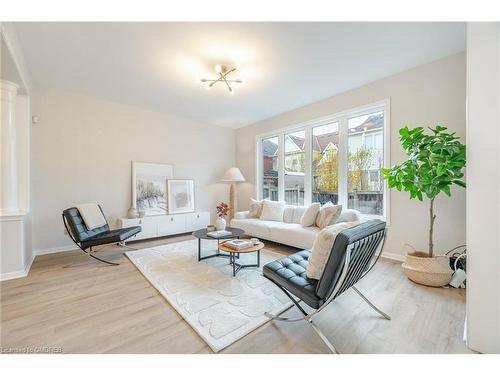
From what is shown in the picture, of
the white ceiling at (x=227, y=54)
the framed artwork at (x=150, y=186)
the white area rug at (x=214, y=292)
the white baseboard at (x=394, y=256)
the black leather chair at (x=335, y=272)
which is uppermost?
the white ceiling at (x=227, y=54)

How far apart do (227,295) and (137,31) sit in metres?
2.91

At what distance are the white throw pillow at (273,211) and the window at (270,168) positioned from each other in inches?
28.1

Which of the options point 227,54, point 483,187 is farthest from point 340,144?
point 483,187

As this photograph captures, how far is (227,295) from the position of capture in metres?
2.18

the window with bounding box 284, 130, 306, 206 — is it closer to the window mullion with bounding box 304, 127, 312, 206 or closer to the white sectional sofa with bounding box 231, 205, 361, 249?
the window mullion with bounding box 304, 127, 312, 206

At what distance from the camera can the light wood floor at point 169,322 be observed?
149 centimetres

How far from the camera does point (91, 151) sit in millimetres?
3990

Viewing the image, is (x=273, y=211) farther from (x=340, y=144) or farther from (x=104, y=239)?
(x=104, y=239)

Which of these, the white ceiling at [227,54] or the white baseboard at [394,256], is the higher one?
the white ceiling at [227,54]

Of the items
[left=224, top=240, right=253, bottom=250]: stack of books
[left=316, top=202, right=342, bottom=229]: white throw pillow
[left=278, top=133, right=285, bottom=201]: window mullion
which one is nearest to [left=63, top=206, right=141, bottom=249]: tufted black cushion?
[left=224, top=240, right=253, bottom=250]: stack of books

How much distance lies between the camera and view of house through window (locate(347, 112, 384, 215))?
139 inches

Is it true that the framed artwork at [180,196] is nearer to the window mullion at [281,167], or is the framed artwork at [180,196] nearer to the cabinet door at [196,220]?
the cabinet door at [196,220]

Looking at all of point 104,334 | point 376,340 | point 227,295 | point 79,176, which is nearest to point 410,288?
point 376,340

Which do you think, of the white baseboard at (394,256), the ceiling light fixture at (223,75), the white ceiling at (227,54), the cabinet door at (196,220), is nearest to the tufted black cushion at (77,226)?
the cabinet door at (196,220)
